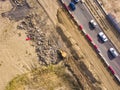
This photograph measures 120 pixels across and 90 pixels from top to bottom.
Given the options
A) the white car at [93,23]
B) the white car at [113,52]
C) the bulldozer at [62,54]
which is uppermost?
the white car at [93,23]

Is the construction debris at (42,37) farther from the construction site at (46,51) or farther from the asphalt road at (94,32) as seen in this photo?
the asphalt road at (94,32)

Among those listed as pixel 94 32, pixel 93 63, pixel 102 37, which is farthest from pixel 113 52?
pixel 94 32

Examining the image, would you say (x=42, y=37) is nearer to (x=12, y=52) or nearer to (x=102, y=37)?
(x=12, y=52)

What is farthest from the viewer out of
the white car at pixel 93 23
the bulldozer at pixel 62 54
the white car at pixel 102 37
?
the white car at pixel 93 23

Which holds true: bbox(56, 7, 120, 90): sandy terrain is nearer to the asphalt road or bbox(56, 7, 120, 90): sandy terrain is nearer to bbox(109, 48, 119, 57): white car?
the asphalt road

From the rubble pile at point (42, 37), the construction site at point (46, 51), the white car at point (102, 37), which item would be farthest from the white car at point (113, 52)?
the rubble pile at point (42, 37)

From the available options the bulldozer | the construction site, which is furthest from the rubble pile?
the bulldozer
